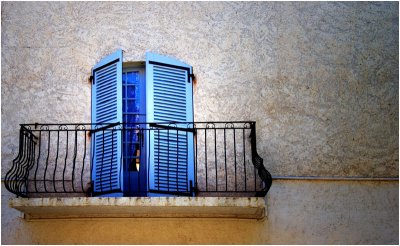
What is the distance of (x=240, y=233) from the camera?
29.9 ft

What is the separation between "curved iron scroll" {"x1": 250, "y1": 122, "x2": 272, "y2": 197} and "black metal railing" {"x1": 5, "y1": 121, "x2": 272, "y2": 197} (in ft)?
0.05

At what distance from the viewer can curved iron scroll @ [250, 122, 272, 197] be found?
8789mm

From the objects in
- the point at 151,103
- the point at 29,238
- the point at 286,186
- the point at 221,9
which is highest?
the point at 221,9

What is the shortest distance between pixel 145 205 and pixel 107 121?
1.47m

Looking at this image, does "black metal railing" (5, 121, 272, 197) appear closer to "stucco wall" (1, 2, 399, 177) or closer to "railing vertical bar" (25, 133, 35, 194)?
"railing vertical bar" (25, 133, 35, 194)

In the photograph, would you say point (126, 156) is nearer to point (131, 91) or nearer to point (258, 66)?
point (131, 91)

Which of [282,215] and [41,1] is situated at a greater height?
[41,1]

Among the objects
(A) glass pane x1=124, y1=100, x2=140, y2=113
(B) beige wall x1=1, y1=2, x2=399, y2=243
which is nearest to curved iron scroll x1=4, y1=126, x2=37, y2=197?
(B) beige wall x1=1, y1=2, x2=399, y2=243

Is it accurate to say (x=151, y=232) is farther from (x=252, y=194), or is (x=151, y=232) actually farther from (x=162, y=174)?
(x=252, y=194)

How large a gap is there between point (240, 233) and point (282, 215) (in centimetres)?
57

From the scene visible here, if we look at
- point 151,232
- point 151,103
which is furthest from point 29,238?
point 151,103

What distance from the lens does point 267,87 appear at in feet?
32.1

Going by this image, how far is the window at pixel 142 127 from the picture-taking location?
930 cm

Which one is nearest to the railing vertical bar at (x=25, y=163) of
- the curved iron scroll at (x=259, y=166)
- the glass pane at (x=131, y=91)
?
the glass pane at (x=131, y=91)
